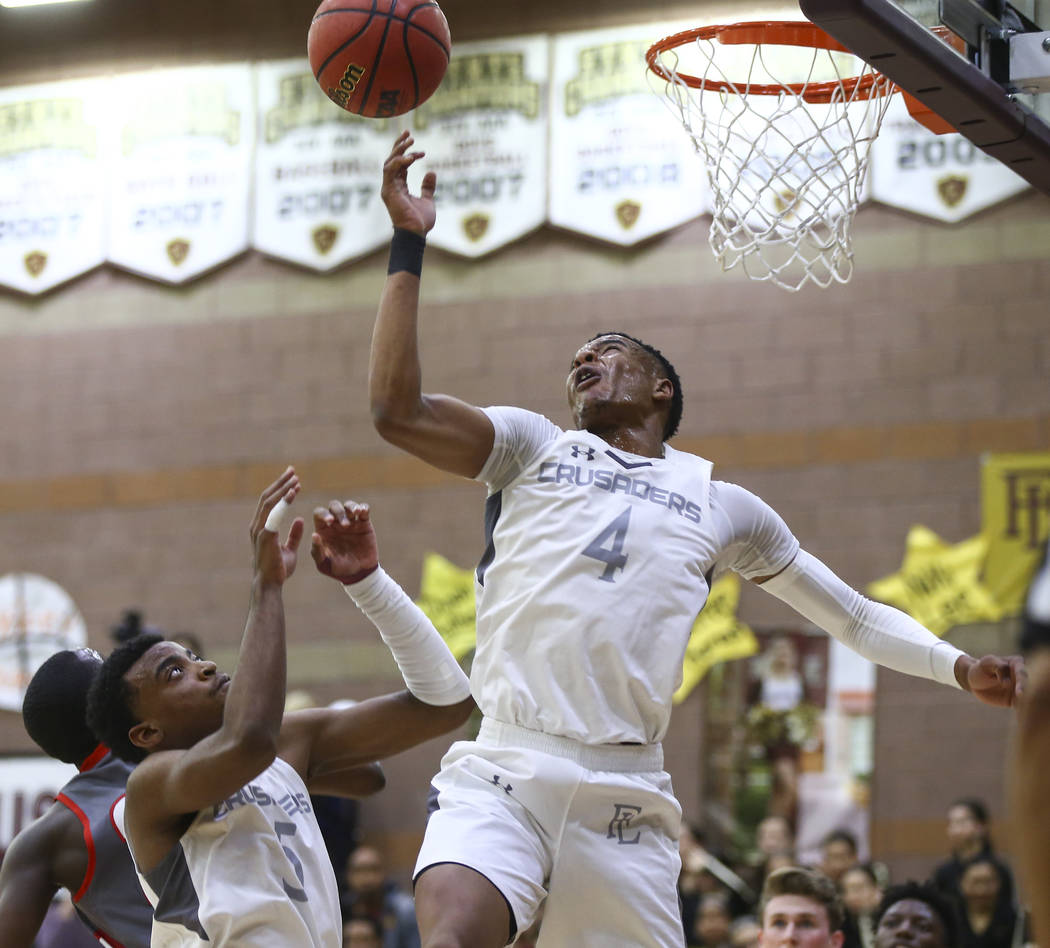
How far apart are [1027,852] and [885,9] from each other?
8.91 ft

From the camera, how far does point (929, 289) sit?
1065 centimetres

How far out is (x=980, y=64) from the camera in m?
4.46

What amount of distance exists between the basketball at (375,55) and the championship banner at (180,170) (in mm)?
7800

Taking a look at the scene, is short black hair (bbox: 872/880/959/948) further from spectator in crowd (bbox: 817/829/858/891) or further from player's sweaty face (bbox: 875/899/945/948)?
spectator in crowd (bbox: 817/829/858/891)

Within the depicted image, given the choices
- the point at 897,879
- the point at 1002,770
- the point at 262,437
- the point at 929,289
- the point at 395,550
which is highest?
the point at 929,289

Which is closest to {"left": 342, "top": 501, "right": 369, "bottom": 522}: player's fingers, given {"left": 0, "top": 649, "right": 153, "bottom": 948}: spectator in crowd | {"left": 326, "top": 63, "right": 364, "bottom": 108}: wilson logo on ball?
{"left": 0, "top": 649, "right": 153, "bottom": 948}: spectator in crowd

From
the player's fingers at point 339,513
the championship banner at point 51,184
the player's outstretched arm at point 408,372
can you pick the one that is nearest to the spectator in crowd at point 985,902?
the player's fingers at point 339,513

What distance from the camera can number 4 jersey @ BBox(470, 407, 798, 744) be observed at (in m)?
3.77

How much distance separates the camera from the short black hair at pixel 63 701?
175 inches

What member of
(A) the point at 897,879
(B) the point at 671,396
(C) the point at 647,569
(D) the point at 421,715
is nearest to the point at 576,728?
(C) the point at 647,569

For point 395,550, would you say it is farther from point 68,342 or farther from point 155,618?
point 68,342

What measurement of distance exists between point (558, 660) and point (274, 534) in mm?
728

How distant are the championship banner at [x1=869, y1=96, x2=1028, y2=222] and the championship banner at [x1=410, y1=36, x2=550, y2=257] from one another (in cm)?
247

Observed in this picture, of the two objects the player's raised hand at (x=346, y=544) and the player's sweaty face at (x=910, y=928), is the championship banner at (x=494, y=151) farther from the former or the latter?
the player's raised hand at (x=346, y=544)
